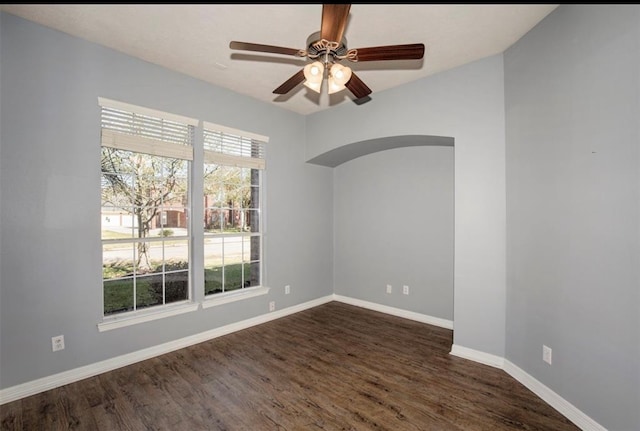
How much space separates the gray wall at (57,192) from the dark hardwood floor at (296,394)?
324mm

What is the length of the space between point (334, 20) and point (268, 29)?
1.04 meters

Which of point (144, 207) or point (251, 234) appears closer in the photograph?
point (144, 207)

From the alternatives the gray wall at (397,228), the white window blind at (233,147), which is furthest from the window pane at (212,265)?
the gray wall at (397,228)

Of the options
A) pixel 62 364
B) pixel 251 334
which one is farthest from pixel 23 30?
pixel 251 334

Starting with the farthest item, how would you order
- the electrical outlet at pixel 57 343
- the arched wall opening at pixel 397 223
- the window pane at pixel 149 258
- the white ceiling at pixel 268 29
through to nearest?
the arched wall opening at pixel 397 223
the window pane at pixel 149 258
the electrical outlet at pixel 57 343
the white ceiling at pixel 268 29

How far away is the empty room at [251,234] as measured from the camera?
211 cm

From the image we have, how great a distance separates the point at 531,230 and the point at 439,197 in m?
1.61

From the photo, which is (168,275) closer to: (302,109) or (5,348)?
(5,348)

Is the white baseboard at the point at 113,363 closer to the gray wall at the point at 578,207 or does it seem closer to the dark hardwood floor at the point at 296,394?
the dark hardwood floor at the point at 296,394

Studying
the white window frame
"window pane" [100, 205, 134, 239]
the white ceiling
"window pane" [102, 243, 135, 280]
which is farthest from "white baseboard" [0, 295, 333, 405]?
the white ceiling

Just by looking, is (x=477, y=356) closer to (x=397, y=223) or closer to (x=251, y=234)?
(x=397, y=223)

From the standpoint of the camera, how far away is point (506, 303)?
9.68ft

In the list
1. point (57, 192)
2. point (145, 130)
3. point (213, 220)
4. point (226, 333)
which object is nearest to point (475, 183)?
point (213, 220)

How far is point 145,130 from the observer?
3172 mm
